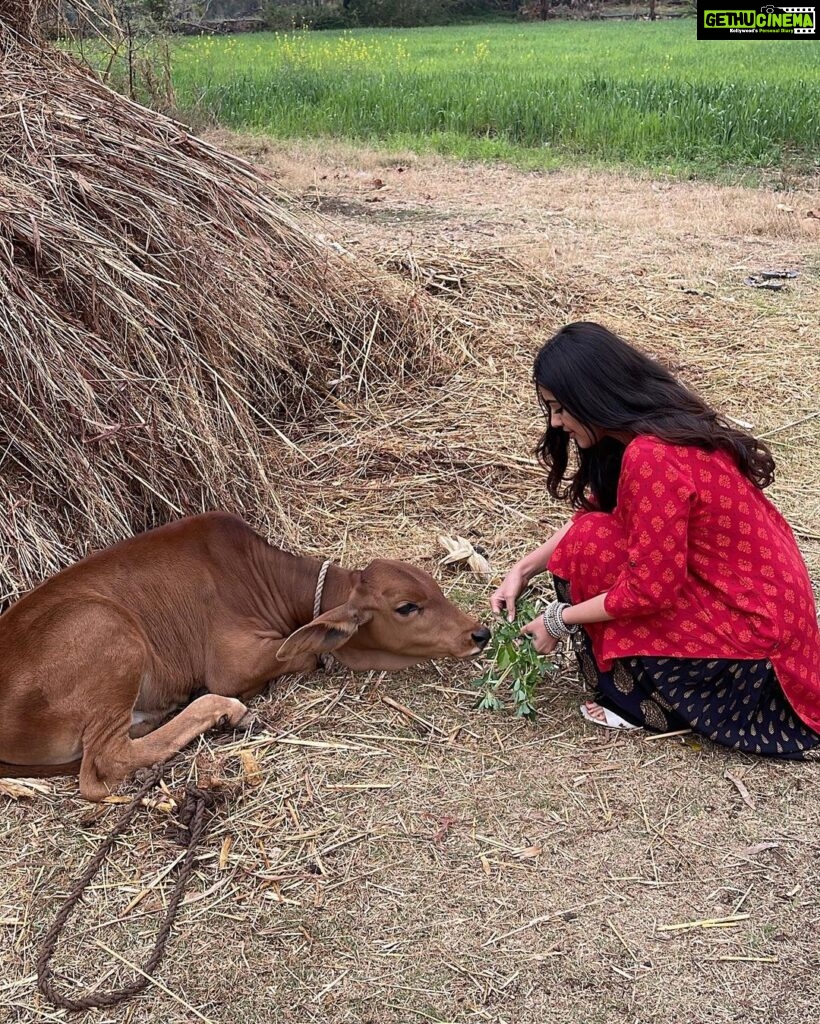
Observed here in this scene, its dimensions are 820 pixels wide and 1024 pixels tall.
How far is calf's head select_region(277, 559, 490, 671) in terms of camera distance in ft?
14.1

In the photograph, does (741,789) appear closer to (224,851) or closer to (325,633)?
(325,633)

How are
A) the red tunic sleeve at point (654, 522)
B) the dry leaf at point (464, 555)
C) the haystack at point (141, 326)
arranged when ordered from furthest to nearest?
1. the dry leaf at point (464, 555)
2. the haystack at point (141, 326)
3. the red tunic sleeve at point (654, 522)

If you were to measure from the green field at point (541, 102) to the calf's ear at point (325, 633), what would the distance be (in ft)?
35.7

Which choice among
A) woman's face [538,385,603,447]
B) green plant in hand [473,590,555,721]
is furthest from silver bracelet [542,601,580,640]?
woman's face [538,385,603,447]

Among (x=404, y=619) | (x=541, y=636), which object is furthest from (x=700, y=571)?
(x=404, y=619)

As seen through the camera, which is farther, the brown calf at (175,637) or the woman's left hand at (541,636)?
the woman's left hand at (541,636)

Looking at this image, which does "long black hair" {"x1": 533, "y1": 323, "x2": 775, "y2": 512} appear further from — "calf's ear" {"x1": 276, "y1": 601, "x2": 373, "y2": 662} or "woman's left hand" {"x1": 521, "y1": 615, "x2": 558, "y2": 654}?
"calf's ear" {"x1": 276, "y1": 601, "x2": 373, "y2": 662}

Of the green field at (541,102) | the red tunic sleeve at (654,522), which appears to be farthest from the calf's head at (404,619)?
the green field at (541,102)

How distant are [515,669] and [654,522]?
2.85 feet

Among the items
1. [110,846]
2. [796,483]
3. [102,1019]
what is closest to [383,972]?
[102,1019]

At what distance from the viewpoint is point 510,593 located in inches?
169

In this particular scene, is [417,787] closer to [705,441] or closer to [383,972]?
[383,972]

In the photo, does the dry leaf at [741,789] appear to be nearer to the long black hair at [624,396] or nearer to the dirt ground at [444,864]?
the dirt ground at [444,864]

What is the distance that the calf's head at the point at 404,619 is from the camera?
4.29 metres
